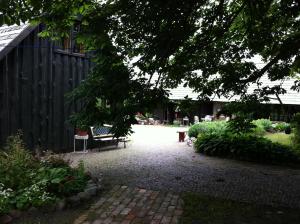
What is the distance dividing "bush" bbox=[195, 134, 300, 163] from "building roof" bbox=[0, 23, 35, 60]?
7.76 metres

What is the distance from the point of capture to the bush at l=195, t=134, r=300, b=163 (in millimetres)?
12641

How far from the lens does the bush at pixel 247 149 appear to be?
12.6 m

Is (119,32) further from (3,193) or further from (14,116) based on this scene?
(14,116)

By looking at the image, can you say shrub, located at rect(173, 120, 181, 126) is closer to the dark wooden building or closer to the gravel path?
the gravel path

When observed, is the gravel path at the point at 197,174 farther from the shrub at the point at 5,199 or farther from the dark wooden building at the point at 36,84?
the shrub at the point at 5,199

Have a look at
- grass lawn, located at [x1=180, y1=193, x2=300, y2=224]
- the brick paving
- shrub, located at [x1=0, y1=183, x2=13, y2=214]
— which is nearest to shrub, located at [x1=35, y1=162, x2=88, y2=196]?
the brick paving

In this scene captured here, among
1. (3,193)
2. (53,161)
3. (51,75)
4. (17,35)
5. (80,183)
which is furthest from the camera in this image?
(51,75)

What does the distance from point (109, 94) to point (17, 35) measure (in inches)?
197

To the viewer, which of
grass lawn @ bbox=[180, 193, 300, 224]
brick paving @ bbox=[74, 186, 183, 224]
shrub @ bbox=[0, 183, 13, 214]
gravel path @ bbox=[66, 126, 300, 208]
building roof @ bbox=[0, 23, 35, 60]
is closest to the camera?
shrub @ bbox=[0, 183, 13, 214]

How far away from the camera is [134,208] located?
7012mm

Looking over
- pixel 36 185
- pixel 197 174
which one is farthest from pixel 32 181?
pixel 197 174

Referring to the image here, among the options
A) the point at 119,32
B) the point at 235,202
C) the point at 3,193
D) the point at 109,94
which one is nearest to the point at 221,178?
the point at 235,202

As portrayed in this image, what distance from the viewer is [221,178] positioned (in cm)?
1007

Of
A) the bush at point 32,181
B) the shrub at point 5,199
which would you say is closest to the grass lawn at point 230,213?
the bush at point 32,181
